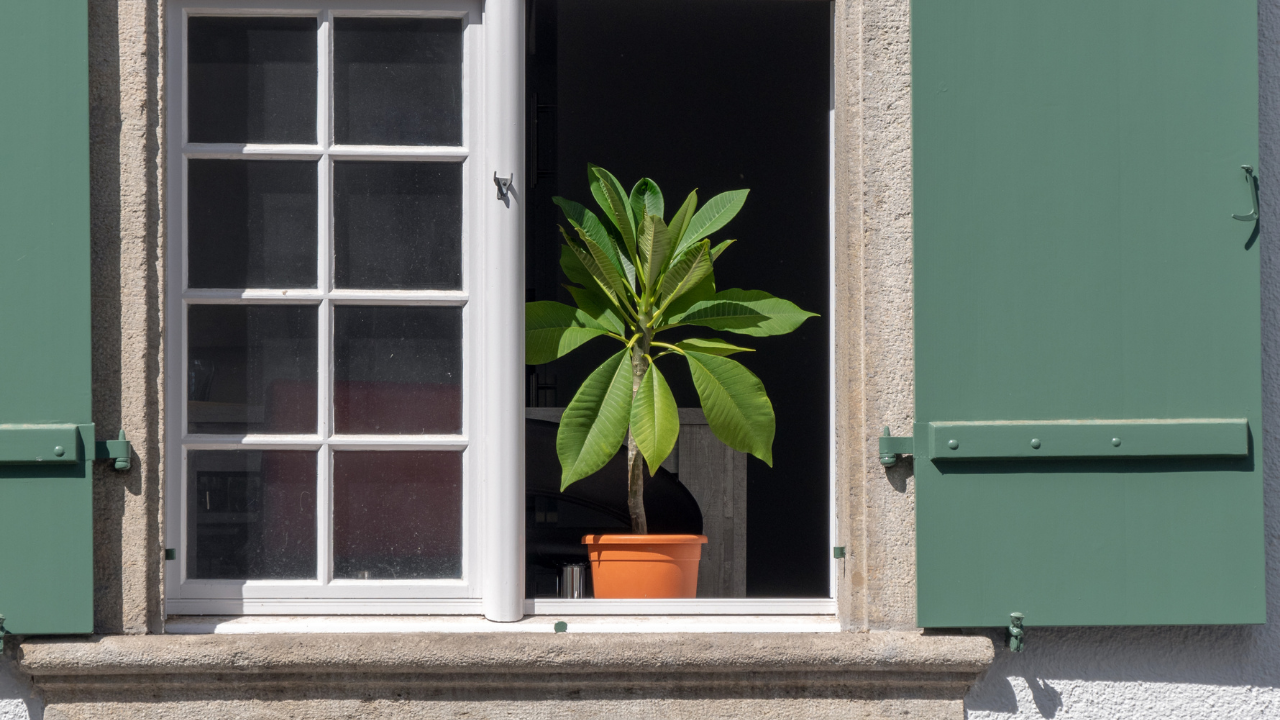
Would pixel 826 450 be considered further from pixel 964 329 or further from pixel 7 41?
pixel 7 41

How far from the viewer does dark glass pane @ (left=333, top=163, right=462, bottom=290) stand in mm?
2574

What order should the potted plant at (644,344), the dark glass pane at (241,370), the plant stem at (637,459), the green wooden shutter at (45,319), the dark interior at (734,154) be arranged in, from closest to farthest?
the green wooden shutter at (45,319) → the dark glass pane at (241,370) → the potted plant at (644,344) → the plant stem at (637,459) → the dark interior at (734,154)

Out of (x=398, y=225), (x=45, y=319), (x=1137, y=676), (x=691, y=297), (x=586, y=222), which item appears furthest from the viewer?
(x=691, y=297)

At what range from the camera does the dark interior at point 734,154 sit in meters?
6.29

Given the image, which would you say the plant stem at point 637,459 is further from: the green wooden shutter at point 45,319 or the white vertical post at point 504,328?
the green wooden shutter at point 45,319

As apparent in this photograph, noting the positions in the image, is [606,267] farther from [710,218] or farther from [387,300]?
[387,300]

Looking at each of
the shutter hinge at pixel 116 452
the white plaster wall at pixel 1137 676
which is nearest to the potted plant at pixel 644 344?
the white plaster wall at pixel 1137 676

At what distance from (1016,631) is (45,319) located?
2.13 metres

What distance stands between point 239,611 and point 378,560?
1.05ft

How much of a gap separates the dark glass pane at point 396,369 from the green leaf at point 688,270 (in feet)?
1.84

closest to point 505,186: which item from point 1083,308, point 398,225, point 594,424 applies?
point 398,225

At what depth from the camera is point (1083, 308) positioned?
94.8 inches

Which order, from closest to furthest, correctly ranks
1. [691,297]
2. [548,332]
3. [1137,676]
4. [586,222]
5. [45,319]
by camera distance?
[45,319] → [1137,676] → [548,332] → [586,222] → [691,297]

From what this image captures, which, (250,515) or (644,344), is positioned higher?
(644,344)
